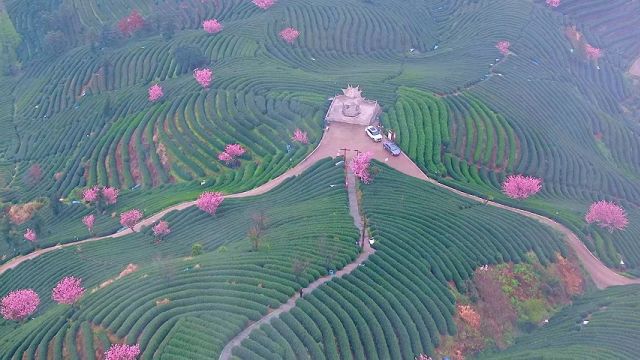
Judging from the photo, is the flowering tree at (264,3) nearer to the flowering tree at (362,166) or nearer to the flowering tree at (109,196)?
the flowering tree at (109,196)

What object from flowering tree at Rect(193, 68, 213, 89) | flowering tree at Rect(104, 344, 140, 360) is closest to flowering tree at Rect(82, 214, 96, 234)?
flowering tree at Rect(193, 68, 213, 89)

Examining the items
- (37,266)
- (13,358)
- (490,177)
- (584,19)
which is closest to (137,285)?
(13,358)

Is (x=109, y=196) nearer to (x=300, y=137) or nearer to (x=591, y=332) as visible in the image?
(x=300, y=137)

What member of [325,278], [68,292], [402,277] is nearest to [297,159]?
[325,278]

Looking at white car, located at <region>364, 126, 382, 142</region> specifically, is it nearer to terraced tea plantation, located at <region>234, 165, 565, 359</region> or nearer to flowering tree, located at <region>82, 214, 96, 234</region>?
terraced tea plantation, located at <region>234, 165, 565, 359</region>

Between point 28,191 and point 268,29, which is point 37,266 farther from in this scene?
point 268,29

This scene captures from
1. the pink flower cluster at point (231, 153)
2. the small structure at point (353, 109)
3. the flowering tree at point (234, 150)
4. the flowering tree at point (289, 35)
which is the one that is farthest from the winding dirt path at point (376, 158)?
the flowering tree at point (289, 35)
